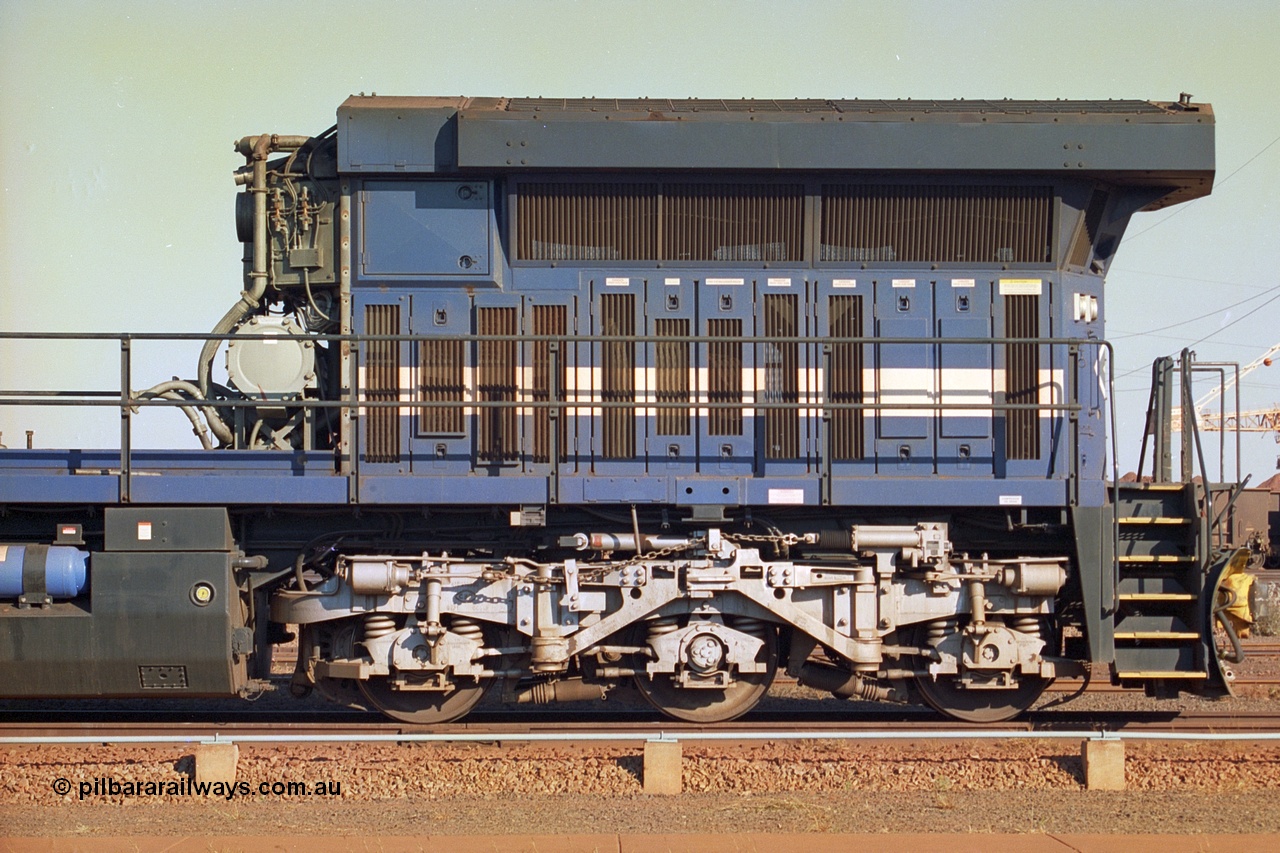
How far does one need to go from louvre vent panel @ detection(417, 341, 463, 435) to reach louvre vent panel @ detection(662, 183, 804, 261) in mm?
1877

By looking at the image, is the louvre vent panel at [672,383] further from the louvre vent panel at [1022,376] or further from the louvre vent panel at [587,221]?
the louvre vent panel at [1022,376]

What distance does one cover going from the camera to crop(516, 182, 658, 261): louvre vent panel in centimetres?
945

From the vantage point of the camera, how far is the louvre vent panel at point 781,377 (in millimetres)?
9305

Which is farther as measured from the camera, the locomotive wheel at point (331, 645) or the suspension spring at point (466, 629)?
the locomotive wheel at point (331, 645)

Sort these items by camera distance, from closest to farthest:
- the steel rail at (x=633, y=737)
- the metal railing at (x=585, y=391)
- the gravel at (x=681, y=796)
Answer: the gravel at (x=681, y=796) → the steel rail at (x=633, y=737) → the metal railing at (x=585, y=391)

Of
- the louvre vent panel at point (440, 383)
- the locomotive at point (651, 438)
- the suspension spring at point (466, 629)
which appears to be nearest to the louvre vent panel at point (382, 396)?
the locomotive at point (651, 438)

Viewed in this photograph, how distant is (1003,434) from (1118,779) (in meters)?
2.71

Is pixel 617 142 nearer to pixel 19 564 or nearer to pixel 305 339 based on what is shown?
pixel 305 339

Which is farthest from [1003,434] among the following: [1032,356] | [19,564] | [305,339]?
[19,564]

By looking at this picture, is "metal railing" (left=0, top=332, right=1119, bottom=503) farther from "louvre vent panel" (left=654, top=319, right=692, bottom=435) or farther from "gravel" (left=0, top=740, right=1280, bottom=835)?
"gravel" (left=0, top=740, right=1280, bottom=835)

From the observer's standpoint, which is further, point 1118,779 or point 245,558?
point 245,558

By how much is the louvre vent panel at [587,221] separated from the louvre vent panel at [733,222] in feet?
0.57

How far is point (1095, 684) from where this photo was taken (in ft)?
38.3

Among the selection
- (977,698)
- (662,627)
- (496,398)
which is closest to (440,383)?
(496,398)
